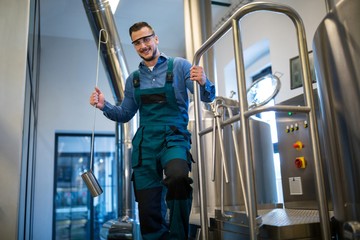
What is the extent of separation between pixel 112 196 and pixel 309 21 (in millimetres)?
4811

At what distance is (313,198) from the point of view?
92.0 inches

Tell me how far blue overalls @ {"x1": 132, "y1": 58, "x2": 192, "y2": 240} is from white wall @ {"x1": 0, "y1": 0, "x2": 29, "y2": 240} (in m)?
0.68

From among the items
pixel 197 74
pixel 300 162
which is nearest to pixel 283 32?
pixel 300 162

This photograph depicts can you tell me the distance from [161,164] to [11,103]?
0.96m

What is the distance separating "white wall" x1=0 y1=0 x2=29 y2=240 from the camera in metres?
1.85

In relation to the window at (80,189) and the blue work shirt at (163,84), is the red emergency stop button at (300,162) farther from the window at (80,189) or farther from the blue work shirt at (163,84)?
the window at (80,189)

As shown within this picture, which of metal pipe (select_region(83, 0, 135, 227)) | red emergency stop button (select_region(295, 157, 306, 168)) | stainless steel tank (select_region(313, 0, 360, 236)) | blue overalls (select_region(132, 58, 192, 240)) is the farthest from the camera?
metal pipe (select_region(83, 0, 135, 227))

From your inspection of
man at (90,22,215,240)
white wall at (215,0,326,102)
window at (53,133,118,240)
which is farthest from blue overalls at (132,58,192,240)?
window at (53,133,118,240)

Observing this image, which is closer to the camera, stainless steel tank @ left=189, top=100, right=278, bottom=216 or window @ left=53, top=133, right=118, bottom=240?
stainless steel tank @ left=189, top=100, right=278, bottom=216

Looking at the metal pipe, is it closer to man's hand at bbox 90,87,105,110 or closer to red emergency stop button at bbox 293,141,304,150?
man's hand at bbox 90,87,105,110

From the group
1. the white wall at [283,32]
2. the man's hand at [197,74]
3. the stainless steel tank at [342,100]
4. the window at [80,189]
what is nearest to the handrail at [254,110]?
the stainless steel tank at [342,100]

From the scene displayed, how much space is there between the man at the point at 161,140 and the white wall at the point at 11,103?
0.66 metres

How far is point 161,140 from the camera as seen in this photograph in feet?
5.89

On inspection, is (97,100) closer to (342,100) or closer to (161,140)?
(161,140)
